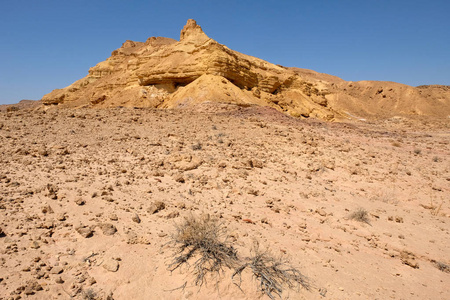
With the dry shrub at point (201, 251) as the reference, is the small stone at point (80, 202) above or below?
above

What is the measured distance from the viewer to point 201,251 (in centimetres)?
296

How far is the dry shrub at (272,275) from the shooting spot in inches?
106

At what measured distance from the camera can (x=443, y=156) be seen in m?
9.37

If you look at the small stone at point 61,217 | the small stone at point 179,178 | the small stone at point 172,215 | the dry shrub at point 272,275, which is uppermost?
the small stone at point 179,178

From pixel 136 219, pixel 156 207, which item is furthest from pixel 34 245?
pixel 156 207

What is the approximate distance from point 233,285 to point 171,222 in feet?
4.34

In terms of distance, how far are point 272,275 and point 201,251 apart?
80 centimetres

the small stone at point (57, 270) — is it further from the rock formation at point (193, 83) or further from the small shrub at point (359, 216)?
the rock formation at point (193, 83)

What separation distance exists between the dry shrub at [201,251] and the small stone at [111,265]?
1.79ft

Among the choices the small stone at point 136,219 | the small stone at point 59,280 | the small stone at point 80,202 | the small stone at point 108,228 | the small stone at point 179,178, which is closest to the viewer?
the small stone at point 59,280

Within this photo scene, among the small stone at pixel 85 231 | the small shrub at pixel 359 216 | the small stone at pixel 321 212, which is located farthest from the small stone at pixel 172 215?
the small shrub at pixel 359 216

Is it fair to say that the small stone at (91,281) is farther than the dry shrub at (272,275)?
No

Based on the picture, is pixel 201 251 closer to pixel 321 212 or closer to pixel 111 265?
pixel 111 265

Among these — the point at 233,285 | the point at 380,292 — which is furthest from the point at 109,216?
the point at 380,292
